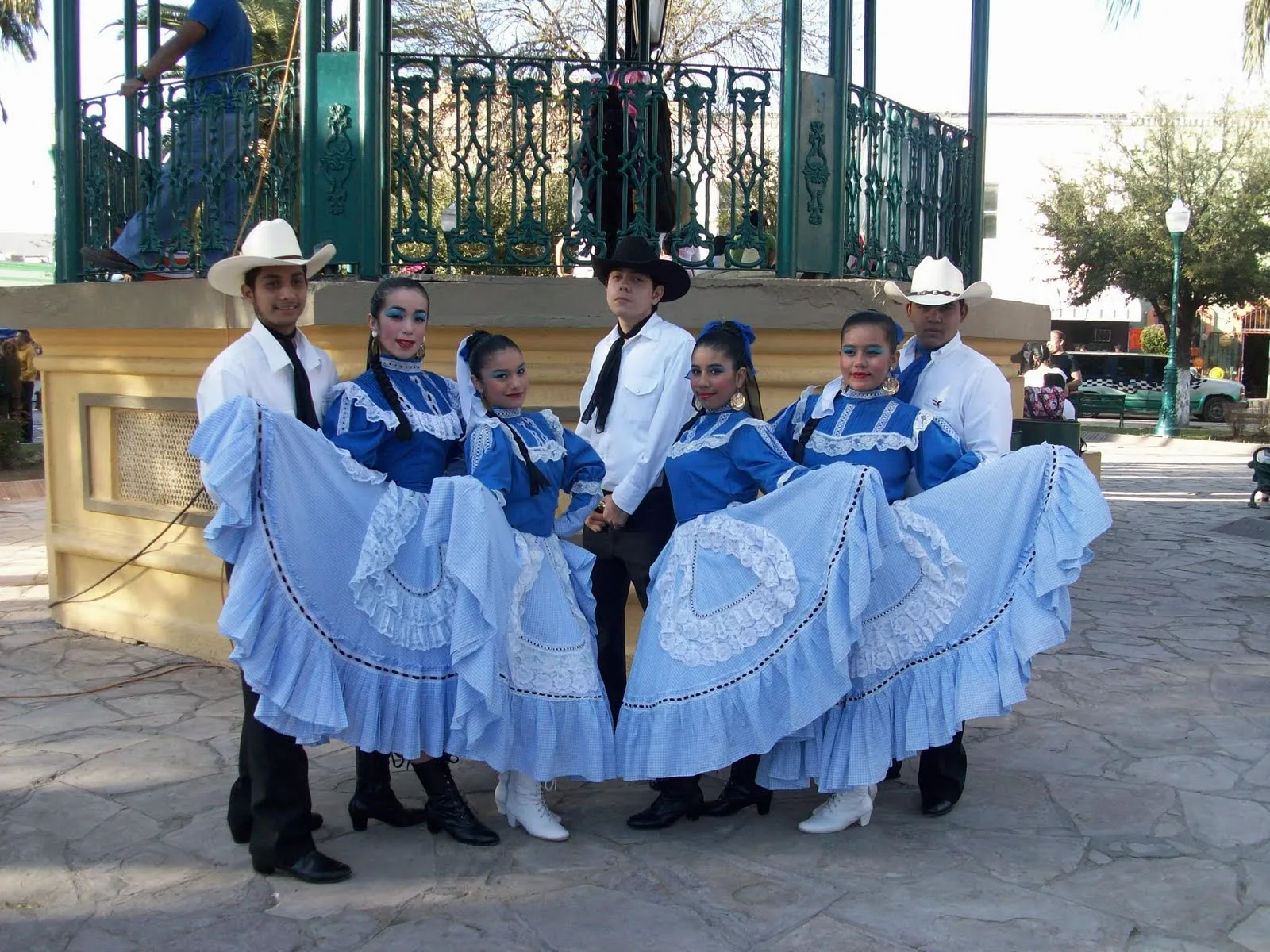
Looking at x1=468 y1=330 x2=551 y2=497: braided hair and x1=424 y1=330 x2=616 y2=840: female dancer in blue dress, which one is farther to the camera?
x1=468 y1=330 x2=551 y2=497: braided hair

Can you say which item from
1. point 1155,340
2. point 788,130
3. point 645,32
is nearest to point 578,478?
point 788,130

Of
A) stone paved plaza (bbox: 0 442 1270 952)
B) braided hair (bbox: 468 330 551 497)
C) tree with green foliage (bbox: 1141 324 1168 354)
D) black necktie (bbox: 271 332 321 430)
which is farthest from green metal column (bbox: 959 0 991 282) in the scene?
tree with green foliage (bbox: 1141 324 1168 354)

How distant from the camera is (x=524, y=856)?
13.0 feet

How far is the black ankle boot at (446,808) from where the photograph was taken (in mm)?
4059

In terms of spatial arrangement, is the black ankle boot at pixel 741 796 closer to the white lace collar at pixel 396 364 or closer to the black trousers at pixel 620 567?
the black trousers at pixel 620 567

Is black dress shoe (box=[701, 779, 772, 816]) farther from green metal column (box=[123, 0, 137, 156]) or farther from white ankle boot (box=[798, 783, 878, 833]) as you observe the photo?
green metal column (box=[123, 0, 137, 156])

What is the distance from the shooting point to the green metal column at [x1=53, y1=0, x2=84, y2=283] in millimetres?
7035

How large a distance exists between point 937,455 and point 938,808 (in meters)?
1.25

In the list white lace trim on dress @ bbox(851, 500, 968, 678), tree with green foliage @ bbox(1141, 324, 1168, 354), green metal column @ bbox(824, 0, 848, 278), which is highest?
green metal column @ bbox(824, 0, 848, 278)

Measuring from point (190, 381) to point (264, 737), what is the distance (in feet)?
11.4

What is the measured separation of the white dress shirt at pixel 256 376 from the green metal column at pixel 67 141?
3.90 m

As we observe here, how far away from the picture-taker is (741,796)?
4320 mm

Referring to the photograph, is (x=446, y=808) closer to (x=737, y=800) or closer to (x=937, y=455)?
(x=737, y=800)

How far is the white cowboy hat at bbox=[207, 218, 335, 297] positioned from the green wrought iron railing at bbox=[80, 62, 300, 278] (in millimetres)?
2177
